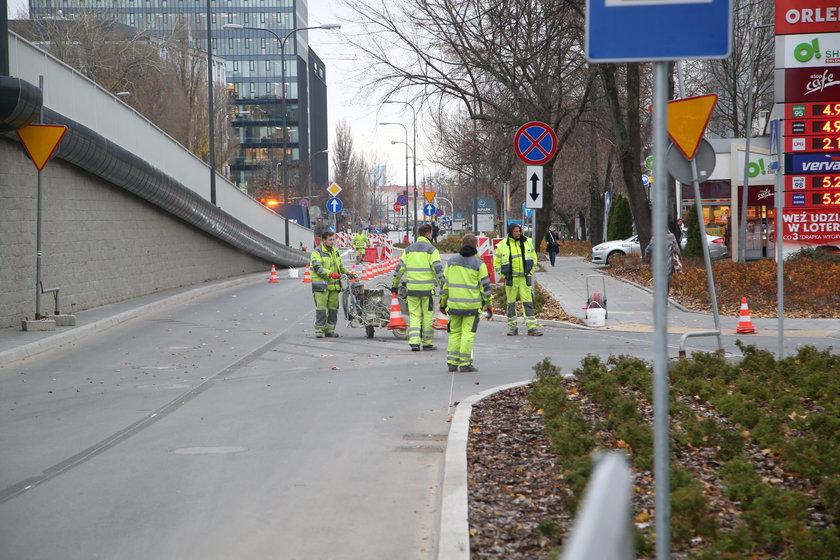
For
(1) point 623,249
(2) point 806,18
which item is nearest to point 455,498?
(2) point 806,18

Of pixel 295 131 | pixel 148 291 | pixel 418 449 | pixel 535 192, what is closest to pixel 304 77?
pixel 295 131

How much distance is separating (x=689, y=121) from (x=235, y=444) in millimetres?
5390

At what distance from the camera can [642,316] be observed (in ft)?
62.8

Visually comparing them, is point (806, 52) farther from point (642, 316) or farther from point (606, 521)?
point (606, 521)

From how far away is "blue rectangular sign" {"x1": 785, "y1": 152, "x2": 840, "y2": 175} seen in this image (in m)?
22.9

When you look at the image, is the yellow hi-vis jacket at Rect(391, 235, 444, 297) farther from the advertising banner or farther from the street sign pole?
the advertising banner

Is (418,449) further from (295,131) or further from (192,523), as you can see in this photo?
(295,131)

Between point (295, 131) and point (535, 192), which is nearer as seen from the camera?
point (535, 192)

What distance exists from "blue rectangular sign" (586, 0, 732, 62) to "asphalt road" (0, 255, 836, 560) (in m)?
2.84

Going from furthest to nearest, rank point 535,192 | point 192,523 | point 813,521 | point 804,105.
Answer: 1. point 804,105
2. point 535,192
3. point 192,523
4. point 813,521

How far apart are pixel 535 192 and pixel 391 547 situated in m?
12.3

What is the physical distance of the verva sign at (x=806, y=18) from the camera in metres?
22.8

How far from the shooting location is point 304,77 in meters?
127

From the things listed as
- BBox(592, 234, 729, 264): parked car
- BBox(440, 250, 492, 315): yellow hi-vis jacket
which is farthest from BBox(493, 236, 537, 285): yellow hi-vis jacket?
BBox(592, 234, 729, 264): parked car
